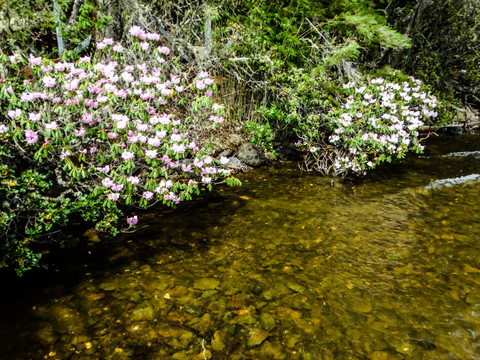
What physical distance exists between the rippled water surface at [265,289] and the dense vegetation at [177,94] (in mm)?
541

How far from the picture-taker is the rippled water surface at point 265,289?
2.67 meters

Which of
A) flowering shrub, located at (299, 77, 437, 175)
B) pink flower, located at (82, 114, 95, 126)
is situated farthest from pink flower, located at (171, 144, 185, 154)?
flowering shrub, located at (299, 77, 437, 175)

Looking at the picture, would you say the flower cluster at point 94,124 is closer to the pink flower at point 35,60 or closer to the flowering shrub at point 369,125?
the pink flower at point 35,60

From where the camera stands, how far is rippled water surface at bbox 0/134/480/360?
267 cm

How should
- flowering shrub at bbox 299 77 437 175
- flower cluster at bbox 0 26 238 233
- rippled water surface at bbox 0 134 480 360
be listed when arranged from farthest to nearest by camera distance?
flowering shrub at bbox 299 77 437 175
flower cluster at bbox 0 26 238 233
rippled water surface at bbox 0 134 480 360

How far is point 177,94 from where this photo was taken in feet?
14.2

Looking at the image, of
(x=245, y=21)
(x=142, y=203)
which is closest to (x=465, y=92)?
(x=245, y=21)

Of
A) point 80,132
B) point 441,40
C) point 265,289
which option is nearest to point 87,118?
point 80,132

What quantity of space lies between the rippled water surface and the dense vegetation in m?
0.54

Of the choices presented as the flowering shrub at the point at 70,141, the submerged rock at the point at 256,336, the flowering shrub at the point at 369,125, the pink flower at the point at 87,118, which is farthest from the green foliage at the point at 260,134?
the submerged rock at the point at 256,336

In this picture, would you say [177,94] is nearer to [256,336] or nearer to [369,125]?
[256,336]

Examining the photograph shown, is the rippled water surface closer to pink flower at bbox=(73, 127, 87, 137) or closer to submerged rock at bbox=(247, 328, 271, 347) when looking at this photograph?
submerged rock at bbox=(247, 328, 271, 347)

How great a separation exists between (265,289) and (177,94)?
9.50ft

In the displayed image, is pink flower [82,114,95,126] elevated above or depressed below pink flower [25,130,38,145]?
above
